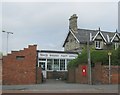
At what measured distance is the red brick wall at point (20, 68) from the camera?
3522cm

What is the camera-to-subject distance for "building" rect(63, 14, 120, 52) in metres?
58.0

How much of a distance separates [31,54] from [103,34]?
29634 mm

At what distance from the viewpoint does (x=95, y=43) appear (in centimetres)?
5853

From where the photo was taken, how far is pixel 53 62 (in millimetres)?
48031

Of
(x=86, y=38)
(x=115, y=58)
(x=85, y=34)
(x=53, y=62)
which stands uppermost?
(x=85, y=34)

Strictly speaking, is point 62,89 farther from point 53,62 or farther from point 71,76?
point 53,62

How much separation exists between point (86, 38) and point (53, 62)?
13396mm

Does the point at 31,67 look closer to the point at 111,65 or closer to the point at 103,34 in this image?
the point at 111,65

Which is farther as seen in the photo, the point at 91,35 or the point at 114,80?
the point at 91,35

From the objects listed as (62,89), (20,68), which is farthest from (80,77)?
(62,89)

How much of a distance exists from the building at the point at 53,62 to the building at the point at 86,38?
28.8ft

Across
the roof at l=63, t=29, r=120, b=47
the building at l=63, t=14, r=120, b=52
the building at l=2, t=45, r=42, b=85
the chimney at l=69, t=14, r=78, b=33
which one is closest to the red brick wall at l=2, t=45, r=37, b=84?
the building at l=2, t=45, r=42, b=85

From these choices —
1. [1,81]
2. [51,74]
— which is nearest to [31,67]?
[1,81]

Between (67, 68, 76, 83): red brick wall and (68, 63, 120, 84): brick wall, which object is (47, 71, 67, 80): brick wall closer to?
(67, 68, 76, 83): red brick wall
